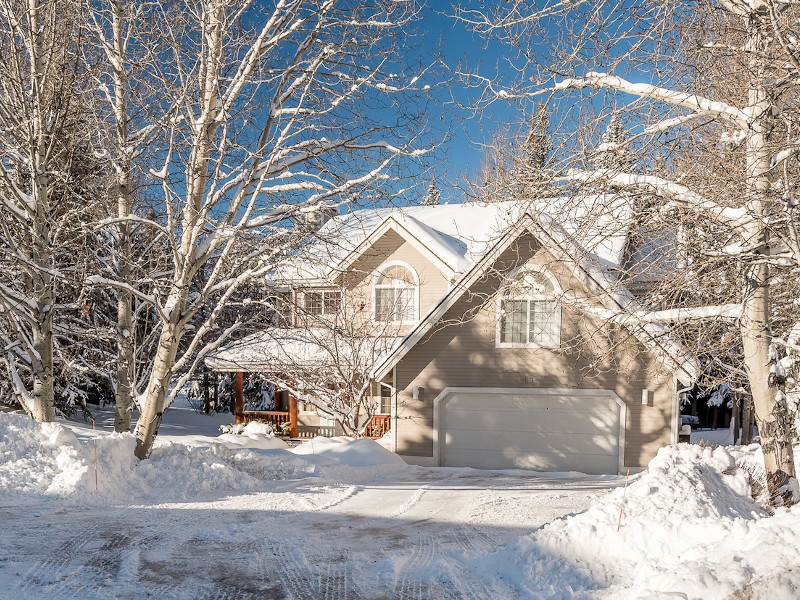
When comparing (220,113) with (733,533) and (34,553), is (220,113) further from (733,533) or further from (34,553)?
(733,533)

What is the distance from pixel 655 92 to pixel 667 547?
15.5 ft

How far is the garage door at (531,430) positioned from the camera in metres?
16.0

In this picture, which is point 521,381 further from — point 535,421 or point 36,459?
point 36,459

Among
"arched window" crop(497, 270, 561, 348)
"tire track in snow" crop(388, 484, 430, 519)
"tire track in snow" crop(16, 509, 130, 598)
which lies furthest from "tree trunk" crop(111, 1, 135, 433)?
"arched window" crop(497, 270, 561, 348)

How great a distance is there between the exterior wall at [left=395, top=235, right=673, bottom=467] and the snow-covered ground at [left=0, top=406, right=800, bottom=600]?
430cm

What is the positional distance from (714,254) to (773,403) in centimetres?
201

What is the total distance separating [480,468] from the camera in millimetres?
16625

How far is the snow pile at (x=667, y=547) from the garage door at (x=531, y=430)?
7850 mm

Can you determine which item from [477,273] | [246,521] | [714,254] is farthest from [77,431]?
[714,254]

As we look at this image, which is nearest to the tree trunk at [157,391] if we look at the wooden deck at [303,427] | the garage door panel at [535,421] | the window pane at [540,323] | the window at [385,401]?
the garage door panel at [535,421]

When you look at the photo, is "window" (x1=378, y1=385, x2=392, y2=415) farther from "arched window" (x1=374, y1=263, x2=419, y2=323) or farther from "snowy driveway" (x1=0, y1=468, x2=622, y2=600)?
"snowy driveway" (x1=0, y1=468, x2=622, y2=600)

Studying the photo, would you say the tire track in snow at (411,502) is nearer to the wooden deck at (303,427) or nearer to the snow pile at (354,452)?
the snow pile at (354,452)

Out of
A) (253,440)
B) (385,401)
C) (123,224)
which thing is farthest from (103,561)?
(385,401)

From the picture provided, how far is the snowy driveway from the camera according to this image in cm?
596
